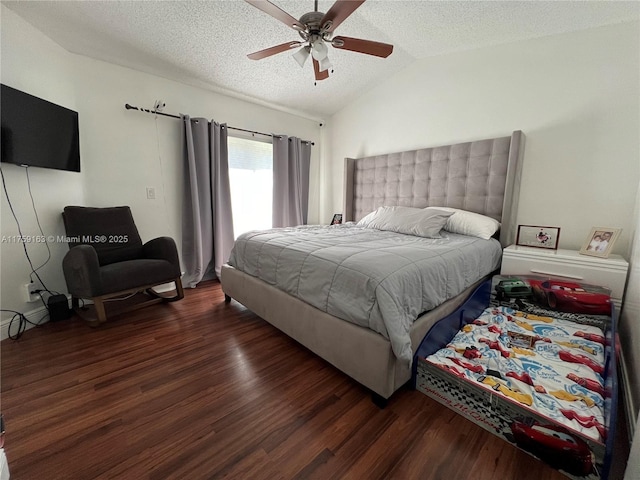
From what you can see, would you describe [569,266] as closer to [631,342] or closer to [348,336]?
[631,342]

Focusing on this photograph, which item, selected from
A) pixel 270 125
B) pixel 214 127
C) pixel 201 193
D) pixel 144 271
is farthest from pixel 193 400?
pixel 270 125

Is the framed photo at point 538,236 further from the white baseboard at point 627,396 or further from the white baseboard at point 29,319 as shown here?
the white baseboard at point 29,319

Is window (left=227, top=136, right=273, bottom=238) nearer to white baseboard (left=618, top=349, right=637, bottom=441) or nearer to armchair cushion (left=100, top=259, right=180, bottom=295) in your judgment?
armchair cushion (left=100, top=259, right=180, bottom=295)

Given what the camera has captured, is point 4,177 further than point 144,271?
No

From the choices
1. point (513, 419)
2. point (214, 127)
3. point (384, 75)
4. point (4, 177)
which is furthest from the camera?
point (384, 75)

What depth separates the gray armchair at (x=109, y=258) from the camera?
2002 mm

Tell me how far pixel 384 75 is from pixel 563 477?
3.81 meters

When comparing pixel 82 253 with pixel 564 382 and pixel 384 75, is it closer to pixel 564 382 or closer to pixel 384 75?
pixel 564 382

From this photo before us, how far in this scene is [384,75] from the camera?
11.0 feet

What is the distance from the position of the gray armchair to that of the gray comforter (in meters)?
0.83

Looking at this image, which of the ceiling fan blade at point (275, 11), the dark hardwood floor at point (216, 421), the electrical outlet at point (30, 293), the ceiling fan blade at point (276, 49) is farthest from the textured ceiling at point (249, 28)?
the dark hardwood floor at point (216, 421)

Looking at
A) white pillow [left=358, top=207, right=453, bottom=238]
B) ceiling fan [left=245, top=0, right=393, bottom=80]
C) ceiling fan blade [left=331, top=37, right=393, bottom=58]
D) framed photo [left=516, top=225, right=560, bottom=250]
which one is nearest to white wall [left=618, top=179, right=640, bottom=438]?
framed photo [left=516, top=225, right=560, bottom=250]

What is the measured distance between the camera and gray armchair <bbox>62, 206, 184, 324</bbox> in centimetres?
200

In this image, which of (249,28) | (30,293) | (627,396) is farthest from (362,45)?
(30,293)
